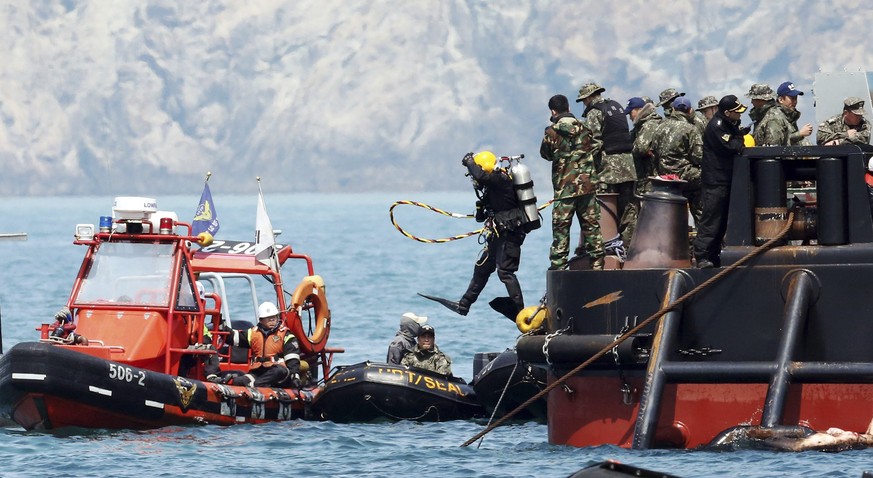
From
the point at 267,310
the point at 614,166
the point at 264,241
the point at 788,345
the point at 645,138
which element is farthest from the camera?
the point at 264,241

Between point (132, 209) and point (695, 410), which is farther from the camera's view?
point (132, 209)

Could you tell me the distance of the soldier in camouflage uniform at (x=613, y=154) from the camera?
17719 millimetres

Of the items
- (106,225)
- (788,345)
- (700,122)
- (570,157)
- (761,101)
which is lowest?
(788,345)

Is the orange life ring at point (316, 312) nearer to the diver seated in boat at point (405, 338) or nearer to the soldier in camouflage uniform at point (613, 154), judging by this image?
the diver seated in boat at point (405, 338)

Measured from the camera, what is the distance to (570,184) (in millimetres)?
17469

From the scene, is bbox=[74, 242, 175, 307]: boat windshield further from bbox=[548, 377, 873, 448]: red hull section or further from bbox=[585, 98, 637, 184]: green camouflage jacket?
bbox=[548, 377, 873, 448]: red hull section

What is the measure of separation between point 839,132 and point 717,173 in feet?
11.5

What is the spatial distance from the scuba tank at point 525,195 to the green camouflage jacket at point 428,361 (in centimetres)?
221

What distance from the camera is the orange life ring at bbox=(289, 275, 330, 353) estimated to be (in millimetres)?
21312

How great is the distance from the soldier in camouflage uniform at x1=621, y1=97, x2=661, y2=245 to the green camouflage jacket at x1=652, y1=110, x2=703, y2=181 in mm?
164

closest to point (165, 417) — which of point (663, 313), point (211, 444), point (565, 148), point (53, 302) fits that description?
point (211, 444)

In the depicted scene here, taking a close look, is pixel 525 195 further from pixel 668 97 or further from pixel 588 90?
pixel 668 97

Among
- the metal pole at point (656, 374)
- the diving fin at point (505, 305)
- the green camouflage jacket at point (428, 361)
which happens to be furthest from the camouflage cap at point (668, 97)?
the green camouflage jacket at point (428, 361)

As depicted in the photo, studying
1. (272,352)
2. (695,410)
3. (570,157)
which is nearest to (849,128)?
(570,157)
